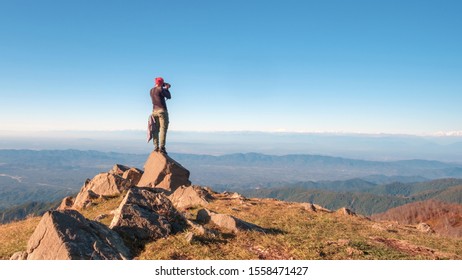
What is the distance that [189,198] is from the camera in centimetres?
2197

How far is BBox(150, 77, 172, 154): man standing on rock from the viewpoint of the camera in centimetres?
2475

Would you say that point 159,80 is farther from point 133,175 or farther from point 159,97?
point 133,175

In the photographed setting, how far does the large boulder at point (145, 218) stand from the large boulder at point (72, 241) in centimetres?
94

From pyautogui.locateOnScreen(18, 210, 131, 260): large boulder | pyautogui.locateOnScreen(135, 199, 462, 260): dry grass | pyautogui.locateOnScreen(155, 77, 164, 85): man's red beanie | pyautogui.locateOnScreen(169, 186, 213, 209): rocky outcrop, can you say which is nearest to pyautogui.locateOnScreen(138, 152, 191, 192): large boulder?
pyautogui.locateOnScreen(169, 186, 213, 209): rocky outcrop

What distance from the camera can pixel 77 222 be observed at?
33.2ft

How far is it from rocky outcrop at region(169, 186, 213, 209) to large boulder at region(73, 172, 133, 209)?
186 inches

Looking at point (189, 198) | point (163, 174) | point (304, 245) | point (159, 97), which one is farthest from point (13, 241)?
point (159, 97)

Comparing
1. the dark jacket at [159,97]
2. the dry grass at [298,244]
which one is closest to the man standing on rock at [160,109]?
the dark jacket at [159,97]

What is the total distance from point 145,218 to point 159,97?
14.4m

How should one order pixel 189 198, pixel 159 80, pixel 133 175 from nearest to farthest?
A: pixel 189 198
pixel 159 80
pixel 133 175

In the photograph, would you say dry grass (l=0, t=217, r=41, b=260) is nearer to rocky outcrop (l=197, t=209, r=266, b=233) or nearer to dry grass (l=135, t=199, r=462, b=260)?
dry grass (l=135, t=199, r=462, b=260)

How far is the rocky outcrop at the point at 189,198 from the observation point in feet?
69.4

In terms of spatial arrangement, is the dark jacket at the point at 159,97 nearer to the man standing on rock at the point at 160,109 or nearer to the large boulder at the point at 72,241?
the man standing on rock at the point at 160,109
